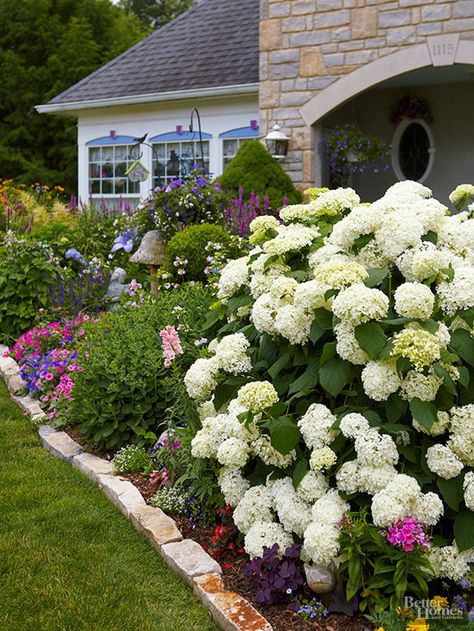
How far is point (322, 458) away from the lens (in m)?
2.85

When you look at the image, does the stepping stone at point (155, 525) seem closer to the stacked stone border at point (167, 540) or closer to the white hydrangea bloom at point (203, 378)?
the stacked stone border at point (167, 540)

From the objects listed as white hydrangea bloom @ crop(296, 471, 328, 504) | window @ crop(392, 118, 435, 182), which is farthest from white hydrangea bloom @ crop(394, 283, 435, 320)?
window @ crop(392, 118, 435, 182)

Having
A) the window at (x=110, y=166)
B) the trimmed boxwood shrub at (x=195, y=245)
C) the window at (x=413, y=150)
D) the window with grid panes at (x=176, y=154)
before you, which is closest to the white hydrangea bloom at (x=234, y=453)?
the trimmed boxwood shrub at (x=195, y=245)

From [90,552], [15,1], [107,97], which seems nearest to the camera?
[90,552]

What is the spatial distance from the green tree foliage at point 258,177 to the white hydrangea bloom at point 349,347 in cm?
625

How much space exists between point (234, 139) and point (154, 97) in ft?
4.95

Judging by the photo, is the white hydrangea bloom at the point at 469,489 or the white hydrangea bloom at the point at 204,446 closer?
the white hydrangea bloom at the point at 469,489

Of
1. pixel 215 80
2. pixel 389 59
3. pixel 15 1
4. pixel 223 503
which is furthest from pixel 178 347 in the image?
pixel 15 1

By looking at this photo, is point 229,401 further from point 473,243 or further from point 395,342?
point 473,243

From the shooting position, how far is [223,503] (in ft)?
11.3

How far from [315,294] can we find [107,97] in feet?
36.8

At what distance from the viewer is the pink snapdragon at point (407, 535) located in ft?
8.63

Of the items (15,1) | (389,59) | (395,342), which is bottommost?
(395,342)

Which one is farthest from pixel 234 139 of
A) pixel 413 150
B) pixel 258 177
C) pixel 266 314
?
pixel 266 314
